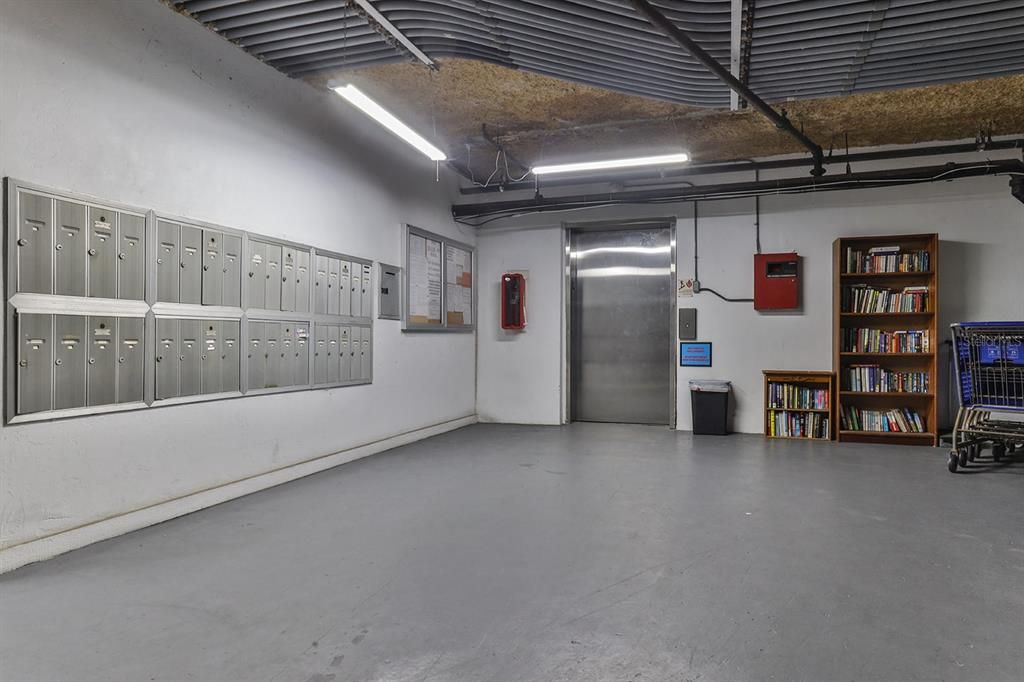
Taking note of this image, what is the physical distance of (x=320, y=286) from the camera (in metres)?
4.87

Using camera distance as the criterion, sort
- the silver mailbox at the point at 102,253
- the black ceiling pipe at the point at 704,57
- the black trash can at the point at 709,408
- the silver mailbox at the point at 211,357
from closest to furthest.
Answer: the silver mailbox at the point at 102,253 < the black ceiling pipe at the point at 704,57 < the silver mailbox at the point at 211,357 < the black trash can at the point at 709,408

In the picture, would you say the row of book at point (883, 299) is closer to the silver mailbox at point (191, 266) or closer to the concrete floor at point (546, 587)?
the concrete floor at point (546, 587)

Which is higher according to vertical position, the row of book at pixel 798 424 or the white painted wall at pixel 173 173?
the white painted wall at pixel 173 173

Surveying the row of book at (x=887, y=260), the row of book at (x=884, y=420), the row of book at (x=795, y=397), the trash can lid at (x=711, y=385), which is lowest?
the row of book at (x=884, y=420)

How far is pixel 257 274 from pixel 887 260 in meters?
6.01

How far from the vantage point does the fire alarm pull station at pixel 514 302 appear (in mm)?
7555

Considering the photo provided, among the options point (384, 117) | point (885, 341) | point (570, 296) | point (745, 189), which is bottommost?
point (885, 341)

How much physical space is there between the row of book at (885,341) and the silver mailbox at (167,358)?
20.5ft

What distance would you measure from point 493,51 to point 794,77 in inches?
86.1

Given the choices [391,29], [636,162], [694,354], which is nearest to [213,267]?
[391,29]

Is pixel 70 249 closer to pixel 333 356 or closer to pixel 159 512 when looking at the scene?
pixel 159 512

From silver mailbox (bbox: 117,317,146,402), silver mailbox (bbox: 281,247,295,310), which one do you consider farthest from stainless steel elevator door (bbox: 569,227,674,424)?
silver mailbox (bbox: 117,317,146,402)

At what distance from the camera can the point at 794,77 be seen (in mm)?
4297

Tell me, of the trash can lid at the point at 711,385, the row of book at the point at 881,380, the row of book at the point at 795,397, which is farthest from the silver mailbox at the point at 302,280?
the row of book at the point at 881,380
